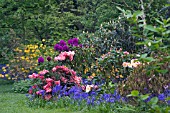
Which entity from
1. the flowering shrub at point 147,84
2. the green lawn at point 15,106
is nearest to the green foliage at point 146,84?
the flowering shrub at point 147,84

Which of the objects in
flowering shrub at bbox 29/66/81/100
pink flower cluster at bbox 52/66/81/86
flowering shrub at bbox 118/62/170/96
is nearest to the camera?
flowering shrub at bbox 118/62/170/96

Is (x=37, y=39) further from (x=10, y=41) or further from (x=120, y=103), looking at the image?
(x=120, y=103)

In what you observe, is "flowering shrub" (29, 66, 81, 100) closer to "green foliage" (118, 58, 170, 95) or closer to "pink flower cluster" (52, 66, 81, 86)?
"pink flower cluster" (52, 66, 81, 86)

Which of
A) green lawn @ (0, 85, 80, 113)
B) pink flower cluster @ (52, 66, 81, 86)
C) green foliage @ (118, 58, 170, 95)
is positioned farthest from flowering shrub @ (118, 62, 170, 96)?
pink flower cluster @ (52, 66, 81, 86)

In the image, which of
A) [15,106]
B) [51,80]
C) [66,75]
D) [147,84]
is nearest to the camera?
[147,84]

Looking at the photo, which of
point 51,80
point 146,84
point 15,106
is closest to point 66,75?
point 51,80

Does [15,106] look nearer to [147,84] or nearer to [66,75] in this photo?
[66,75]

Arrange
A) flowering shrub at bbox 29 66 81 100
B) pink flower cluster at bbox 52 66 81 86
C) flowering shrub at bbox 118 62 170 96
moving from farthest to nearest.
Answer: pink flower cluster at bbox 52 66 81 86, flowering shrub at bbox 29 66 81 100, flowering shrub at bbox 118 62 170 96

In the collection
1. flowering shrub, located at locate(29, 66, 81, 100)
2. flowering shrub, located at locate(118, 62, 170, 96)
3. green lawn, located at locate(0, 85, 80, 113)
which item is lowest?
green lawn, located at locate(0, 85, 80, 113)

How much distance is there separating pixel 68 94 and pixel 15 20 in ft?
22.5

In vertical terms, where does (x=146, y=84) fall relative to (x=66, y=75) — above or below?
above

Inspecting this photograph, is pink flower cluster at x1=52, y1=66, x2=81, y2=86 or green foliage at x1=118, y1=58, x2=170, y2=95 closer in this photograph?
green foliage at x1=118, y1=58, x2=170, y2=95

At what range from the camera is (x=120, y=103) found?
6262 mm

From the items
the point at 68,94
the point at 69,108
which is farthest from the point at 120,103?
the point at 68,94
